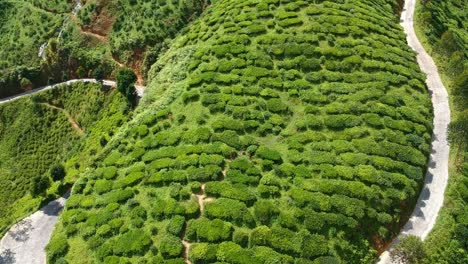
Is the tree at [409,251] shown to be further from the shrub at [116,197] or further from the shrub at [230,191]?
the shrub at [116,197]

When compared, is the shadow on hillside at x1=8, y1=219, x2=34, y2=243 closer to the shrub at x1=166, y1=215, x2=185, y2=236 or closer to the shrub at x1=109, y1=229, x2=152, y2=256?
the shrub at x1=109, y1=229, x2=152, y2=256

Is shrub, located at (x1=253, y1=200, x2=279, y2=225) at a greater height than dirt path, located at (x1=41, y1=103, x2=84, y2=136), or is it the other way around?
dirt path, located at (x1=41, y1=103, x2=84, y2=136)

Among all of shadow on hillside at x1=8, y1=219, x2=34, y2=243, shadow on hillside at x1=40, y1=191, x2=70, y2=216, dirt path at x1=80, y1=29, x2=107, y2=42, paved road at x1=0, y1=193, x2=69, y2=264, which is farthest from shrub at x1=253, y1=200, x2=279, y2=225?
dirt path at x1=80, y1=29, x2=107, y2=42

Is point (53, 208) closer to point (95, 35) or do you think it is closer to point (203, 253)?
point (203, 253)

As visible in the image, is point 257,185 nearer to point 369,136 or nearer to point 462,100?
point 369,136

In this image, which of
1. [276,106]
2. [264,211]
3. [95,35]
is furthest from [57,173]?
[95,35]
